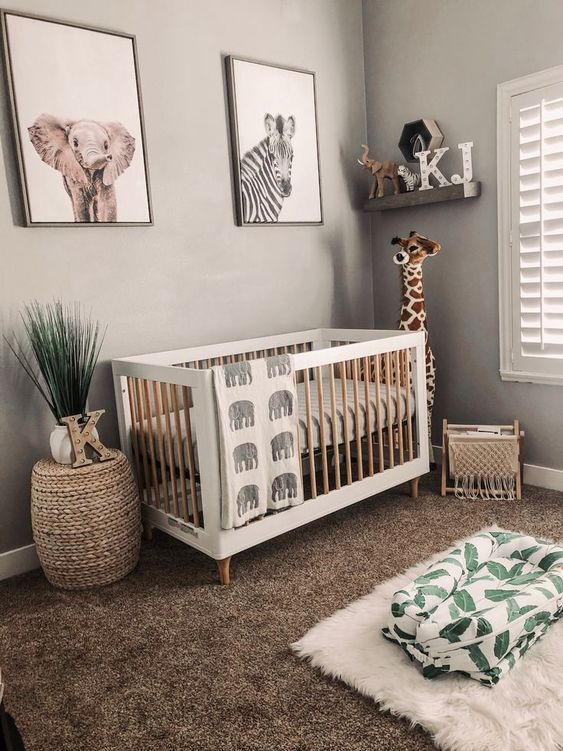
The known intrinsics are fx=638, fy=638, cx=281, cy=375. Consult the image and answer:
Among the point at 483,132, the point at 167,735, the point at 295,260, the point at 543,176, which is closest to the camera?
the point at 167,735

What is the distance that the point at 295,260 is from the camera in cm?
314

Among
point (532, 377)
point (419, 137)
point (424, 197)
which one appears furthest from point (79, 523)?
point (419, 137)

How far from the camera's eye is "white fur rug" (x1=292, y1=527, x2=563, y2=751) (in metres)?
1.36

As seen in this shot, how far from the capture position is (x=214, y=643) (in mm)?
1796

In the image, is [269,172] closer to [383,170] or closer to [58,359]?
[383,170]

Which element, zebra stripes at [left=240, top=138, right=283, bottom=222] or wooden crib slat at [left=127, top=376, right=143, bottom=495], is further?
zebra stripes at [left=240, top=138, right=283, bottom=222]

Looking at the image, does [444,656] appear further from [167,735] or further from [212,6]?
[212,6]

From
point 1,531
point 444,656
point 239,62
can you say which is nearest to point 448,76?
point 239,62

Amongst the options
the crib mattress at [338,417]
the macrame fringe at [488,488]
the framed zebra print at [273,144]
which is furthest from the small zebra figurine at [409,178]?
the macrame fringe at [488,488]

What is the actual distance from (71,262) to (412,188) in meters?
1.69

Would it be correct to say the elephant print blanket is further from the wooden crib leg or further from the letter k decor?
the letter k decor

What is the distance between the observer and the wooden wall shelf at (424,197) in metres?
2.89

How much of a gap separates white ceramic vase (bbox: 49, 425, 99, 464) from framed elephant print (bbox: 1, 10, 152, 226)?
2.47 feet

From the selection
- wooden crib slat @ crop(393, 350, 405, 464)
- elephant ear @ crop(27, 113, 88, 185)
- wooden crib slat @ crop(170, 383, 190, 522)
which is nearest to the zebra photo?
elephant ear @ crop(27, 113, 88, 185)
